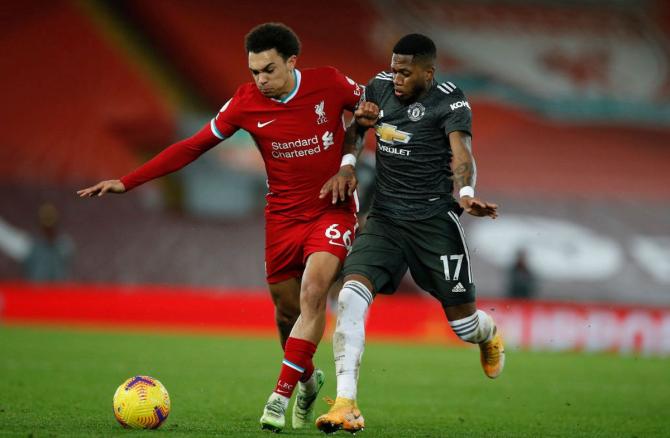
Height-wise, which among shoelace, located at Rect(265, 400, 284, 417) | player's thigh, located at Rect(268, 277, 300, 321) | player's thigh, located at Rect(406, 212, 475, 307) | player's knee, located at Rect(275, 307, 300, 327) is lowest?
shoelace, located at Rect(265, 400, 284, 417)

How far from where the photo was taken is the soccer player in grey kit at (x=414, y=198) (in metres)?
7.00

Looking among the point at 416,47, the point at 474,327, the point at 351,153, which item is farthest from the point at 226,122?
the point at 474,327

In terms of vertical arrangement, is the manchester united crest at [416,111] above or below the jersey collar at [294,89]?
below

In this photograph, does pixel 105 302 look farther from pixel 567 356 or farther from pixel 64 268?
pixel 567 356

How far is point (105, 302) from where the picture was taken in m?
19.8

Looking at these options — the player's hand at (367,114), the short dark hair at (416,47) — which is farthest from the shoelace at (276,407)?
the short dark hair at (416,47)

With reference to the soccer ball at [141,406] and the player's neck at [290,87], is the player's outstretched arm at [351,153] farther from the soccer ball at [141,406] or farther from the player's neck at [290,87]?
the soccer ball at [141,406]

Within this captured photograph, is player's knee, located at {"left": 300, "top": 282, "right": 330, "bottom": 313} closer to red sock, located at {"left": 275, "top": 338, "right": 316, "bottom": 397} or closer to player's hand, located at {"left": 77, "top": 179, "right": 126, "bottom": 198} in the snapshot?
red sock, located at {"left": 275, "top": 338, "right": 316, "bottom": 397}

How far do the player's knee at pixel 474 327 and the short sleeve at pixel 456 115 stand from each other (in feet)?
4.31

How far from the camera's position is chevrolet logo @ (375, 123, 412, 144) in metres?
7.23

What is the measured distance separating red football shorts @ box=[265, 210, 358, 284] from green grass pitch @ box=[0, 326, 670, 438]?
1.09m

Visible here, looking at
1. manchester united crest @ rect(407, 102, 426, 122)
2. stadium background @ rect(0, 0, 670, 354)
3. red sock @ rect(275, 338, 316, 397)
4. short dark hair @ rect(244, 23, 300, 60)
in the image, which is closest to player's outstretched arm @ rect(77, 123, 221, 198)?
short dark hair @ rect(244, 23, 300, 60)

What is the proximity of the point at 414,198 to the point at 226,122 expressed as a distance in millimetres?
1335

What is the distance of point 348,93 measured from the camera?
7.60 metres
